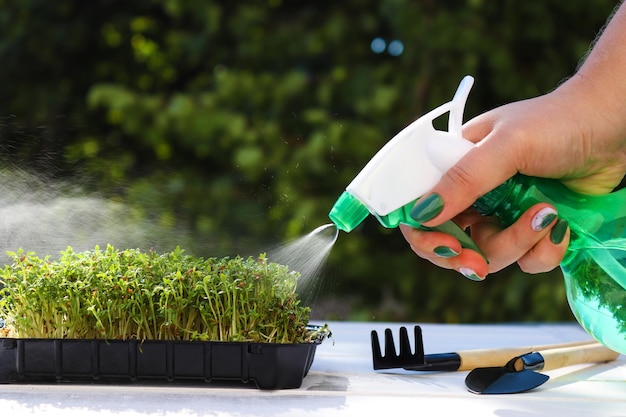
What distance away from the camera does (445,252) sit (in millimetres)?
1198

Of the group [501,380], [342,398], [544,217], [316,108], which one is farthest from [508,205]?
[316,108]

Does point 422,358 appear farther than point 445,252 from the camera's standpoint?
Yes

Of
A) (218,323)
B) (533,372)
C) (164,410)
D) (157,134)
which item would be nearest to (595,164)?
(533,372)

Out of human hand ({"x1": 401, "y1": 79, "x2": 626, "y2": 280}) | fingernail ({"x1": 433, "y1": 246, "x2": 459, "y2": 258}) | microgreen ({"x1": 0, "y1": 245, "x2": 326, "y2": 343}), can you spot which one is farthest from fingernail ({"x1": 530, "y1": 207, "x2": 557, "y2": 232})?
microgreen ({"x1": 0, "y1": 245, "x2": 326, "y2": 343})

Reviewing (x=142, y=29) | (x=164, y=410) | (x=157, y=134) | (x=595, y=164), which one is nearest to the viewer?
(x=164, y=410)

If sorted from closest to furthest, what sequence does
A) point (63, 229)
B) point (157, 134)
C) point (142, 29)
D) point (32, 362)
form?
point (32, 362) < point (63, 229) < point (157, 134) < point (142, 29)

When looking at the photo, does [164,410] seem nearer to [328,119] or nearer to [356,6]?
[328,119]

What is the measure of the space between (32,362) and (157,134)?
272 centimetres

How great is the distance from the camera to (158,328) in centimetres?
117

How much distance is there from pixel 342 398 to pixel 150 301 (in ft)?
1.02

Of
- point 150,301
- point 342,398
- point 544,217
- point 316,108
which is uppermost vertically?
point 316,108

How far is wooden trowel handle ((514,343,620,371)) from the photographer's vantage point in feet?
4.53

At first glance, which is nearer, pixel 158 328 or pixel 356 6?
pixel 158 328

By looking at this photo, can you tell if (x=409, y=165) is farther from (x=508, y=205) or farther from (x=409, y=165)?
(x=508, y=205)
